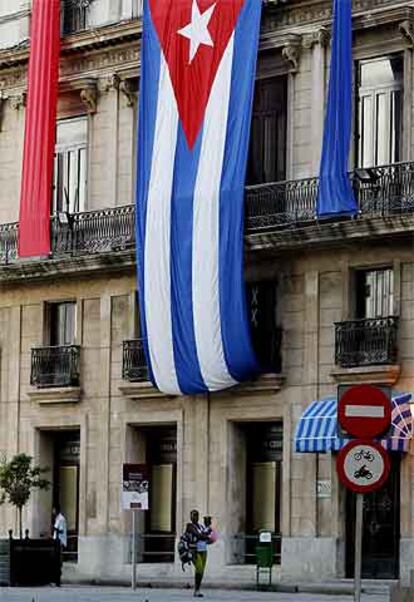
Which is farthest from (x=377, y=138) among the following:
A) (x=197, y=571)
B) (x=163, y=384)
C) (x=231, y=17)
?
(x=197, y=571)

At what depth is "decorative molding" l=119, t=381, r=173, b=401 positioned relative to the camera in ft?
170

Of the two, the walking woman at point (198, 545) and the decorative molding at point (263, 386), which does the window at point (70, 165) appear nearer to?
the decorative molding at point (263, 386)

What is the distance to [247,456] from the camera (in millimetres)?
50750

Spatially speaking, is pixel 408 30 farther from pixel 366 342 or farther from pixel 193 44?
pixel 366 342

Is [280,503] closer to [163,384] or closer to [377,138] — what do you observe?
[163,384]

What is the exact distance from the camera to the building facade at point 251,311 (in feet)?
155

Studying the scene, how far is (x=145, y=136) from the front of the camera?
5084 cm

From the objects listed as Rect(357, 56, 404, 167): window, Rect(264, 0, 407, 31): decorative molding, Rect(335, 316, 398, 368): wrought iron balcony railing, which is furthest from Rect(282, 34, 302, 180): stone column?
Rect(335, 316, 398, 368): wrought iron balcony railing

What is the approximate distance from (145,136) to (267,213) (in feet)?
12.4

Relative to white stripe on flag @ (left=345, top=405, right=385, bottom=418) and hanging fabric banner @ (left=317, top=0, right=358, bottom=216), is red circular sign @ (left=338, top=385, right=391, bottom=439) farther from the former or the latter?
hanging fabric banner @ (left=317, top=0, right=358, bottom=216)

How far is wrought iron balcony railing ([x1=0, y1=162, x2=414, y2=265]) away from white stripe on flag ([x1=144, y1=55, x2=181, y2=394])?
2026 millimetres

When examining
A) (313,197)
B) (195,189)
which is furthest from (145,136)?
(313,197)

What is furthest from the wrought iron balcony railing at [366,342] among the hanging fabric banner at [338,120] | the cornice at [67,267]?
the cornice at [67,267]

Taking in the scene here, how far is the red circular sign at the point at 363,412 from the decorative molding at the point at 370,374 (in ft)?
70.6
